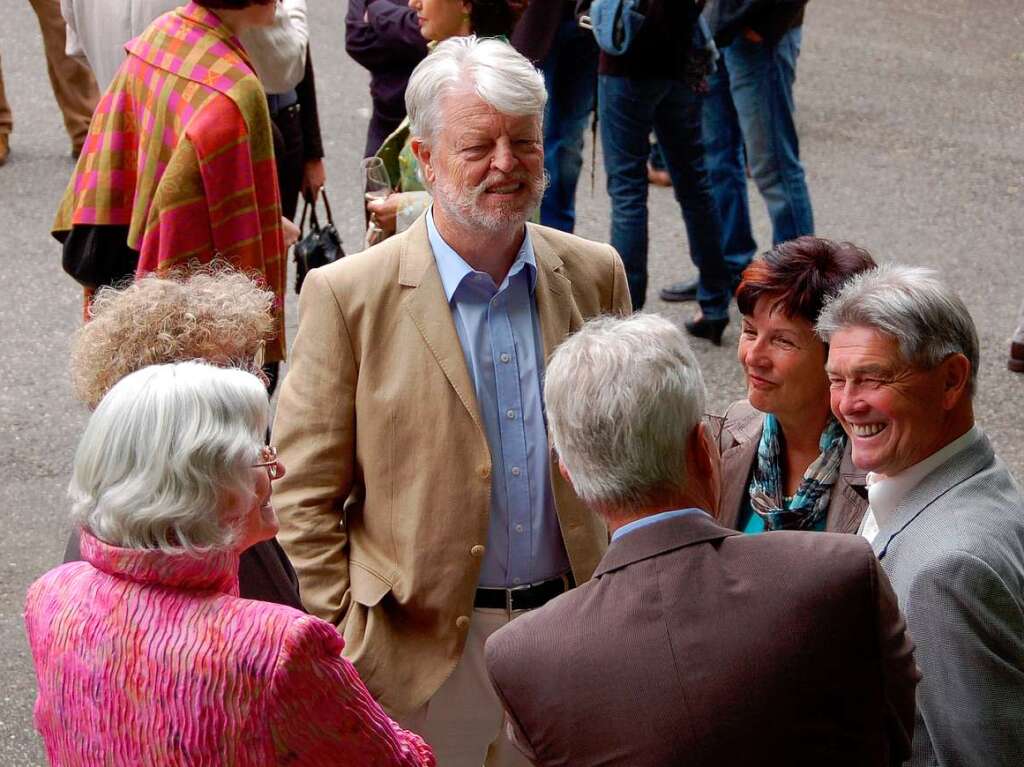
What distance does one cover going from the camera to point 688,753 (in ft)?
6.07

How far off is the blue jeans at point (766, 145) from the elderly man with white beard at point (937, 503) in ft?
11.9

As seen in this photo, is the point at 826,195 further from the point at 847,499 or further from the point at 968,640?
the point at 968,640

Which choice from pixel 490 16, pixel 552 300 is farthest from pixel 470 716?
pixel 490 16

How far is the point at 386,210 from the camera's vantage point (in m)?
3.97

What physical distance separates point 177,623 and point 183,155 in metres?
2.01

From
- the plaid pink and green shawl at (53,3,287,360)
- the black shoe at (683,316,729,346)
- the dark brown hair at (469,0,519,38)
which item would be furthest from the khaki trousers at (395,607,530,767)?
the black shoe at (683,316,729,346)

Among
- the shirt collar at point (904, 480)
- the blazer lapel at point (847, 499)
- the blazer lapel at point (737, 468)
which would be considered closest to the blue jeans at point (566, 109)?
the blazer lapel at point (737, 468)

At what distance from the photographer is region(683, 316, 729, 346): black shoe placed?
6098 mm

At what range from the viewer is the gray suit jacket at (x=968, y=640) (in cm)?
222

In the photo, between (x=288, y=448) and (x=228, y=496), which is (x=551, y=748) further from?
(x=288, y=448)

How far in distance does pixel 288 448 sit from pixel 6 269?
4583mm

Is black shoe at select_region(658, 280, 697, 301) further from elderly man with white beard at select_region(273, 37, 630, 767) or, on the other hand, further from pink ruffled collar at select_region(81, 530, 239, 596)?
pink ruffled collar at select_region(81, 530, 239, 596)

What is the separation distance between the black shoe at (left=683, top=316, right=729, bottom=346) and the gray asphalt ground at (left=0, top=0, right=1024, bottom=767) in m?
0.06

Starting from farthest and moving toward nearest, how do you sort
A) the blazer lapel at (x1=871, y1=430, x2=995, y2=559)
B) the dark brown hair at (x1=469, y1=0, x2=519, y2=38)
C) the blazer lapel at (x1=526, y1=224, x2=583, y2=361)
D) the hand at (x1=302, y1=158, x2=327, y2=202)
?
the hand at (x1=302, y1=158, x2=327, y2=202)
the dark brown hair at (x1=469, y1=0, x2=519, y2=38)
the blazer lapel at (x1=526, y1=224, x2=583, y2=361)
the blazer lapel at (x1=871, y1=430, x2=995, y2=559)
